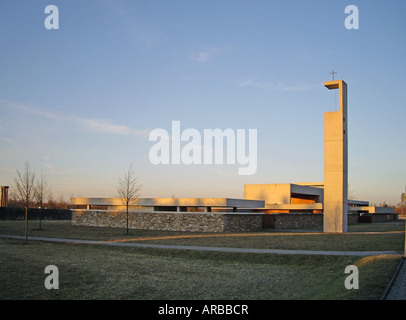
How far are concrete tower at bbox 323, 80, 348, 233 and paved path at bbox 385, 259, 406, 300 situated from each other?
19.0 metres

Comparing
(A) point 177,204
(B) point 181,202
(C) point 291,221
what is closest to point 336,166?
(C) point 291,221

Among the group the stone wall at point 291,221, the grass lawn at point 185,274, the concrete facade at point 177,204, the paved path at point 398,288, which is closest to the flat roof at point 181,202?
the concrete facade at point 177,204

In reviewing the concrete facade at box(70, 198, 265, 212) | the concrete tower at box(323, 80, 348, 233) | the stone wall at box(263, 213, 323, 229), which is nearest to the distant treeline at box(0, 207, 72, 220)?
the concrete facade at box(70, 198, 265, 212)

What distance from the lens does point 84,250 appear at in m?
19.8

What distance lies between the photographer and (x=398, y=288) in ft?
32.9

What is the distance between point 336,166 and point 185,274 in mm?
21215

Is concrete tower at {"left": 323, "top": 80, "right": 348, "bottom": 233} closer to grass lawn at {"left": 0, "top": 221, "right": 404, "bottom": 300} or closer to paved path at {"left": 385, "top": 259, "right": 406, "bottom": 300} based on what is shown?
grass lawn at {"left": 0, "top": 221, "right": 404, "bottom": 300}

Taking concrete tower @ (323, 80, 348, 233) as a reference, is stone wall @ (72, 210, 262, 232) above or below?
below

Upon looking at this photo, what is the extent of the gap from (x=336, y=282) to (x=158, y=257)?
8446mm

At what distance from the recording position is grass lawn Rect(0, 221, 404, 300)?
10.6 metres

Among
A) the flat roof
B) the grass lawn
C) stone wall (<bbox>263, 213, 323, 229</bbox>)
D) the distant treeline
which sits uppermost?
the flat roof

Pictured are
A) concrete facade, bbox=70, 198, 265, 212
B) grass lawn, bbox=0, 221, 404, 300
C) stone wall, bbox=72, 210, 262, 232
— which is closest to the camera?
grass lawn, bbox=0, 221, 404, 300

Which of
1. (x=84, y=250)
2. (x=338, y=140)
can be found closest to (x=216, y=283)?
(x=84, y=250)

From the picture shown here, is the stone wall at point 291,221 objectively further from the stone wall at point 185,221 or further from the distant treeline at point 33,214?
→ the distant treeline at point 33,214
